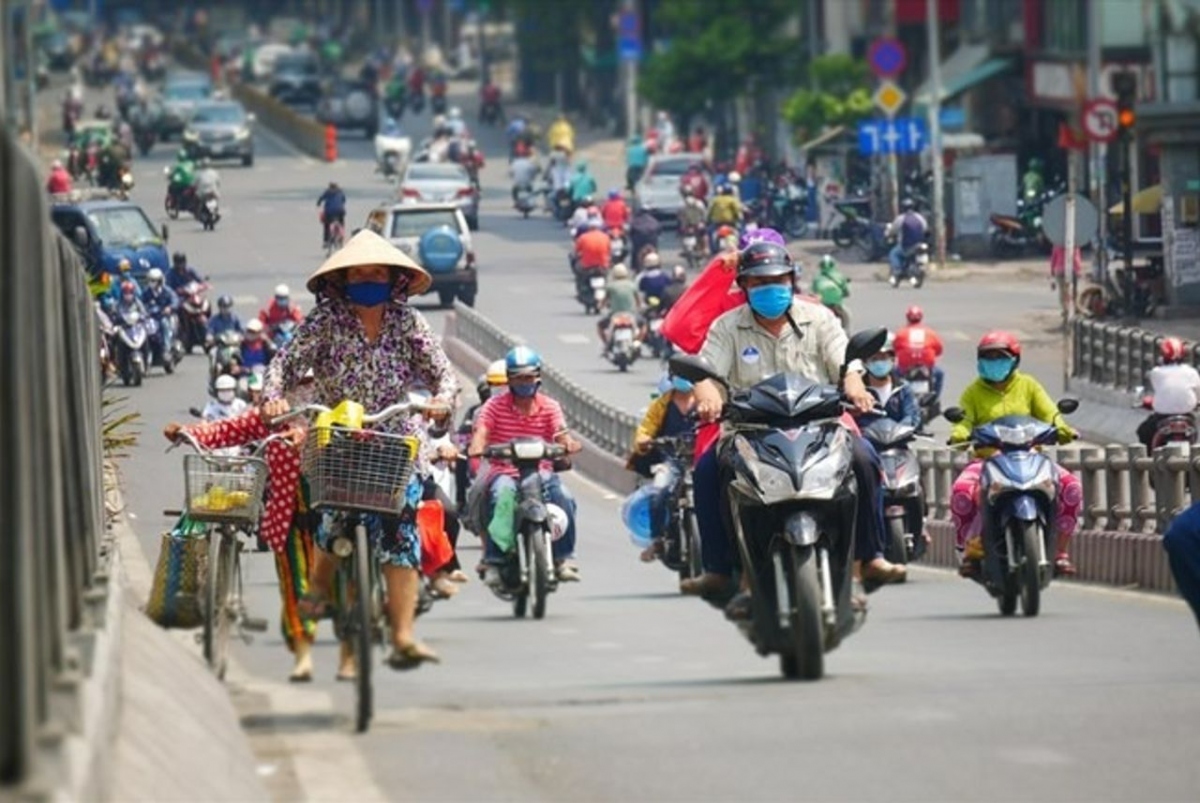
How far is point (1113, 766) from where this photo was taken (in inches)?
417

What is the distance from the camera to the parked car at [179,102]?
9056cm

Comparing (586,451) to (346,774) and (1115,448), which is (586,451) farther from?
(346,774)

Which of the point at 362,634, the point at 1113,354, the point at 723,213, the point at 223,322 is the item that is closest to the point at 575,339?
the point at 723,213

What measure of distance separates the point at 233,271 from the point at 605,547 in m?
33.1

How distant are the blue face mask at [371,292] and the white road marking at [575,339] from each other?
128 ft

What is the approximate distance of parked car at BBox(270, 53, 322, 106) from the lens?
114 metres

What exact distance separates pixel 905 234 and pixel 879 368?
33.2 metres

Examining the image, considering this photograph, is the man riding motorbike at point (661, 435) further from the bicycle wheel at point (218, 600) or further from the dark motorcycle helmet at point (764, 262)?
the dark motorcycle helmet at point (764, 262)

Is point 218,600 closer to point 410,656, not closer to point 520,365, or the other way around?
point 410,656

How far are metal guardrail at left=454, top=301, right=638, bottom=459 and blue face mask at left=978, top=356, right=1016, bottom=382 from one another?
49.3ft

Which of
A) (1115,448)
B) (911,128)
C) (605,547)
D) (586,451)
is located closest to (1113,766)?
(1115,448)

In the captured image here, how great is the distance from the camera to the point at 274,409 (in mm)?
12609

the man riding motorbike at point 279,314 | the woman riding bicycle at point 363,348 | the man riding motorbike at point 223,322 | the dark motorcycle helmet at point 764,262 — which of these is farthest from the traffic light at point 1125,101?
the woman riding bicycle at point 363,348

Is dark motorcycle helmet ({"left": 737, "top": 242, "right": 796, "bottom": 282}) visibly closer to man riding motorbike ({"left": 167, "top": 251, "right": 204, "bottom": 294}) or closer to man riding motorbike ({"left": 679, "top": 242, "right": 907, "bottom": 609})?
man riding motorbike ({"left": 679, "top": 242, "right": 907, "bottom": 609})
